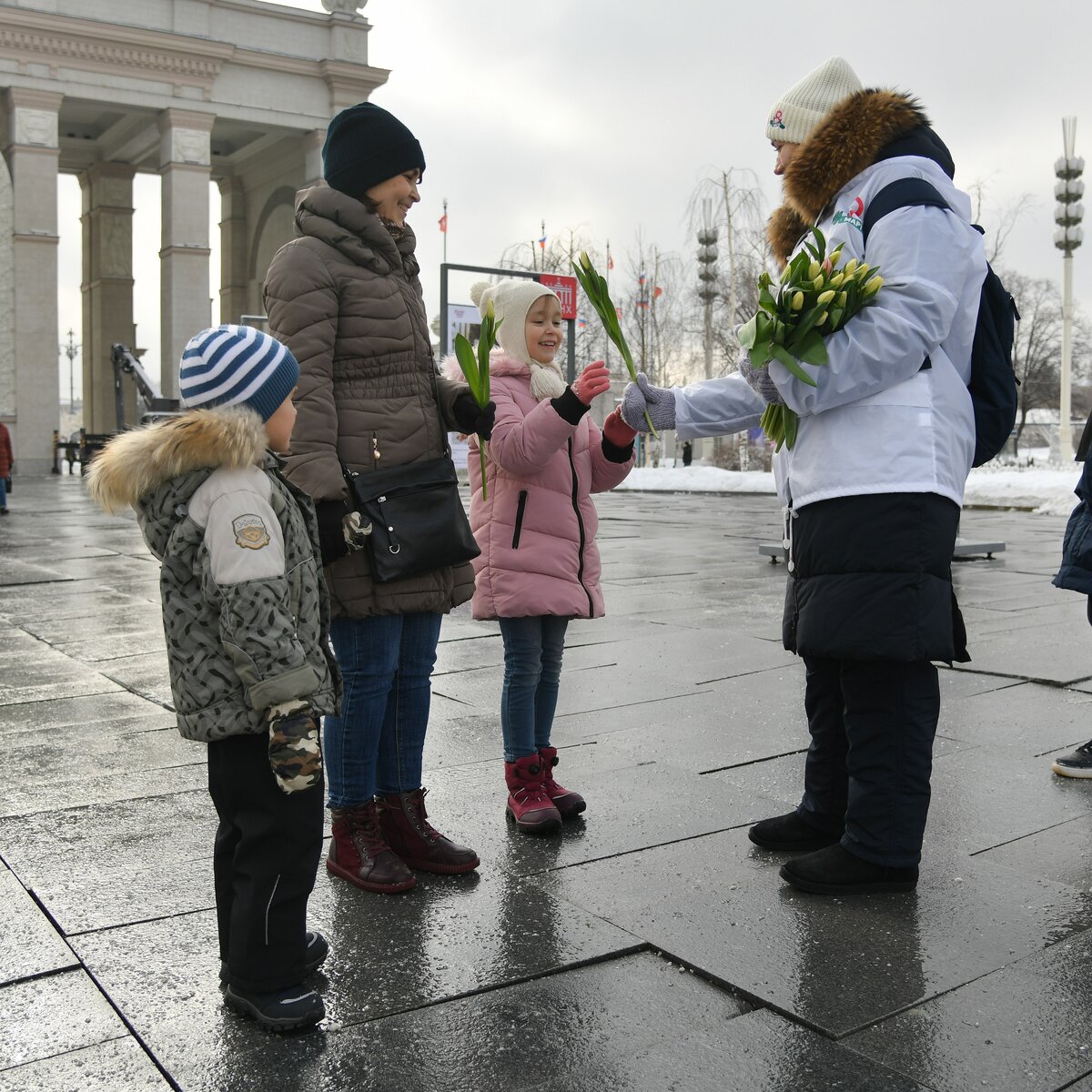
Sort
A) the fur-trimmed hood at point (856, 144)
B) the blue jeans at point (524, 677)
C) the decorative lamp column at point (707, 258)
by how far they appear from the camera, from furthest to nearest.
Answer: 1. the decorative lamp column at point (707, 258)
2. the blue jeans at point (524, 677)
3. the fur-trimmed hood at point (856, 144)

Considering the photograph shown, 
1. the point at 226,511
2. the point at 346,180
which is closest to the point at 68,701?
the point at 346,180

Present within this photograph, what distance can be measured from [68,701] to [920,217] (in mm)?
4228

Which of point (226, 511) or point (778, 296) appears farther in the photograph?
point (778, 296)

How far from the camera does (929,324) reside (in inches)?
120

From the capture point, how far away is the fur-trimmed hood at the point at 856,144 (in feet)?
10.4

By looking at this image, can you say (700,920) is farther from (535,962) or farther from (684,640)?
(684,640)

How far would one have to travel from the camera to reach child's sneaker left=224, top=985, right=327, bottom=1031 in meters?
2.46

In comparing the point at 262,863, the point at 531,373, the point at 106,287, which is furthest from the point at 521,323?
the point at 106,287

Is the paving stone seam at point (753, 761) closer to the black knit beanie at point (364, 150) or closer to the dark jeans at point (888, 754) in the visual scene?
the dark jeans at point (888, 754)

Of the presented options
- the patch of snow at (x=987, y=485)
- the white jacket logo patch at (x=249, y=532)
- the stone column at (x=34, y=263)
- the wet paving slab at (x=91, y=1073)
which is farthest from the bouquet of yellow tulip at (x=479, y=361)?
the stone column at (x=34, y=263)

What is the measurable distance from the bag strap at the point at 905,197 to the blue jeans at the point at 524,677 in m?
1.54

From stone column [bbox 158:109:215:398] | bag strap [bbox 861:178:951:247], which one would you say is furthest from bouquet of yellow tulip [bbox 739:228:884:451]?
stone column [bbox 158:109:215:398]

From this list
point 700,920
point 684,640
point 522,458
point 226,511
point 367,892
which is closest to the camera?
point 226,511

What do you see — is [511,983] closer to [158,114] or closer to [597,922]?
[597,922]
